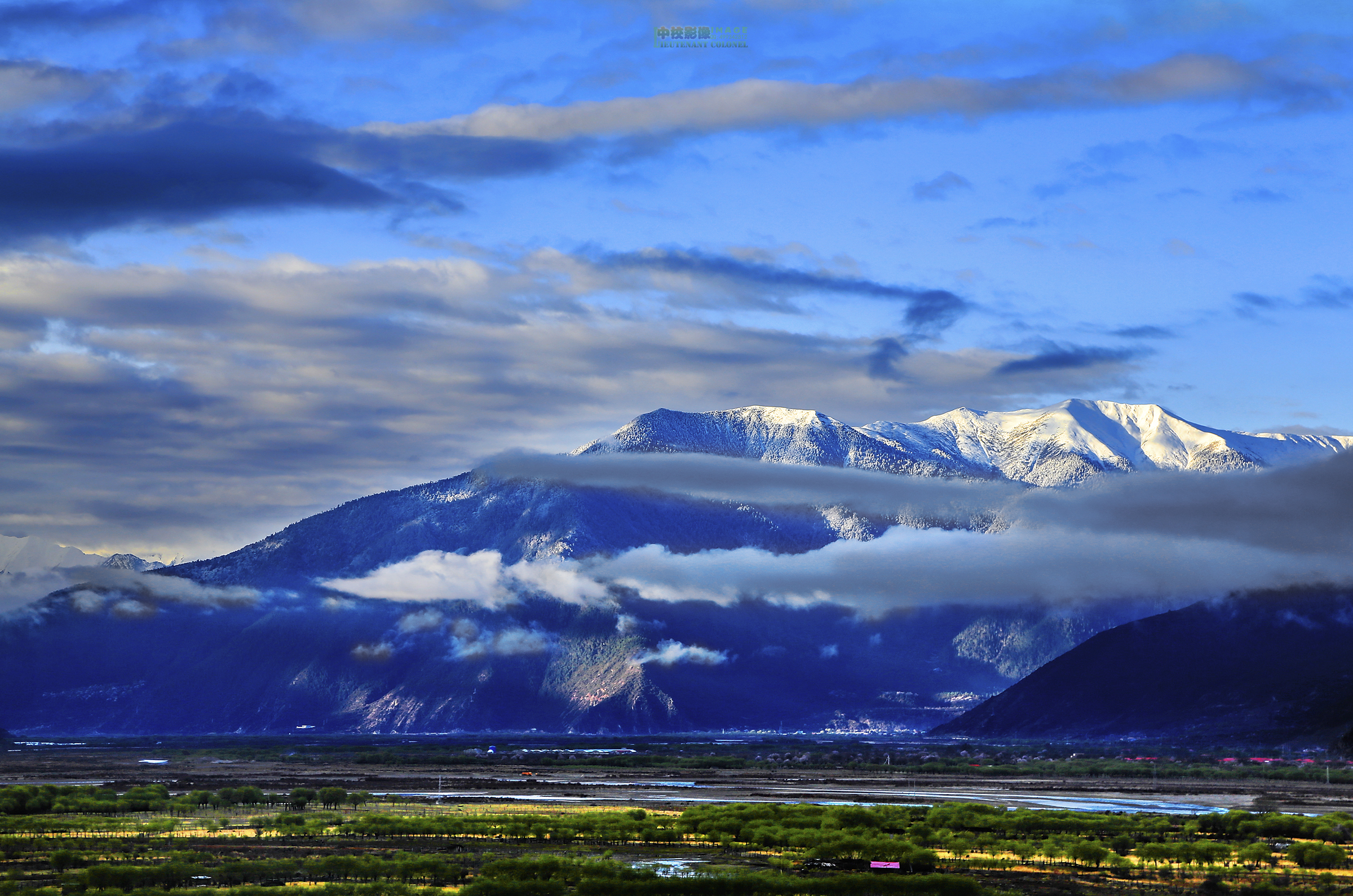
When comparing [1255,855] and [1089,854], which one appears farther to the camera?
[1255,855]

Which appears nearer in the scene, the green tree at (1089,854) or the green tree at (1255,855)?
the green tree at (1089,854)

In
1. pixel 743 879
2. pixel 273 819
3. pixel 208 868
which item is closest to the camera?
pixel 743 879

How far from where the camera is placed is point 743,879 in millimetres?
124188

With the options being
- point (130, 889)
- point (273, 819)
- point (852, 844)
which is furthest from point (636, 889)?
point (273, 819)

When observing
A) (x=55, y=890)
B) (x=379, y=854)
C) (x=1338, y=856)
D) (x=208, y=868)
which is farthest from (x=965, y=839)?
(x=55, y=890)

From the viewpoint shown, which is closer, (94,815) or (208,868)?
(208,868)

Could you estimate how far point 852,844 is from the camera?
14312cm

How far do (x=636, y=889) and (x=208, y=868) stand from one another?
41.9m

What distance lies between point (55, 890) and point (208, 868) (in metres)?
20.1

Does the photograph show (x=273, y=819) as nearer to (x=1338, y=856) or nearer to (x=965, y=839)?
(x=965, y=839)

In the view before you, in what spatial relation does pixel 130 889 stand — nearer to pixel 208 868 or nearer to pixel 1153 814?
pixel 208 868

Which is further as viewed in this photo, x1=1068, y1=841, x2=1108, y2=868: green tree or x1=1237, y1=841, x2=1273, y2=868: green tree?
x1=1237, y1=841, x2=1273, y2=868: green tree

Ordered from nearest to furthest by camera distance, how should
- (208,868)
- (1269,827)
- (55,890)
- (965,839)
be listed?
1. (55,890)
2. (208,868)
3. (965,839)
4. (1269,827)

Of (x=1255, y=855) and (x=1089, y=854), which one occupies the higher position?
(x=1089, y=854)
